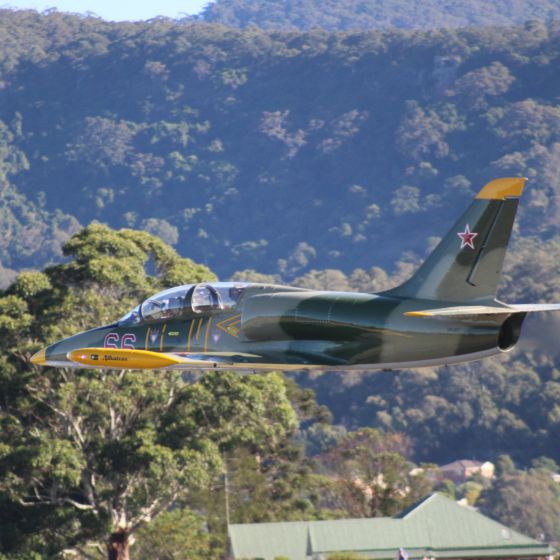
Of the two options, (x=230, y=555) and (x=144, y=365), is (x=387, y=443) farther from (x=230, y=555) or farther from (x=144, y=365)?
(x=144, y=365)

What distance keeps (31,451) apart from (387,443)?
5273 cm

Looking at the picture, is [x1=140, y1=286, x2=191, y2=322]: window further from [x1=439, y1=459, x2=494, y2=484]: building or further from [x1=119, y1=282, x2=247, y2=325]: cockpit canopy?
[x1=439, y1=459, x2=494, y2=484]: building

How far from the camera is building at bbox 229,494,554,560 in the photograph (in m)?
63.4

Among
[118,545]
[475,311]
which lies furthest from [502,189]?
[118,545]

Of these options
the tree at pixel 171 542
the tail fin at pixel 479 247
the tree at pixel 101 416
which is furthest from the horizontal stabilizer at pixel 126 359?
the tree at pixel 171 542

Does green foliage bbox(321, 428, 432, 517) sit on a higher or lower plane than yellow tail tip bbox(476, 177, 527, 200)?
higher

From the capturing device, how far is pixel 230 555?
214 feet

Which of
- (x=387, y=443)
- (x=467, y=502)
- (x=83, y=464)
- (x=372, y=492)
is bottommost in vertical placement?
(x=83, y=464)

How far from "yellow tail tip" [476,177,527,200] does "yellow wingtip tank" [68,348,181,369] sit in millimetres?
7497

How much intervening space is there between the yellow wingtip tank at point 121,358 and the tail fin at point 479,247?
19.4 ft

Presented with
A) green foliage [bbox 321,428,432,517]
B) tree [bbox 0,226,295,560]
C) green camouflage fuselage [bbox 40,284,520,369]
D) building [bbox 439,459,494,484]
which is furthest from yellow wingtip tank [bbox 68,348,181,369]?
building [bbox 439,459,494,484]

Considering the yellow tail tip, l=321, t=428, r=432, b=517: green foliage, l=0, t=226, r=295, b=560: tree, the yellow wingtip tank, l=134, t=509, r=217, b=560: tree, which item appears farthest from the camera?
l=321, t=428, r=432, b=517: green foliage

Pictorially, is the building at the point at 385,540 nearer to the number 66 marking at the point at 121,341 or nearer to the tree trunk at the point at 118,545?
the tree trunk at the point at 118,545

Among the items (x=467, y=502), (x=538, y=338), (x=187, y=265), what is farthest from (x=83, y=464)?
(x=467, y=502)
